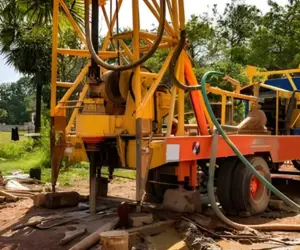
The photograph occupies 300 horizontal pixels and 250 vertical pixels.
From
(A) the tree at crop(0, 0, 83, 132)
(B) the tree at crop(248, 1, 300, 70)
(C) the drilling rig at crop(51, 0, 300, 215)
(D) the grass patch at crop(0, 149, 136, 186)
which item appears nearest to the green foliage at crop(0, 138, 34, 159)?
(D) the grass patch at crop(0, 149, 136, 186)

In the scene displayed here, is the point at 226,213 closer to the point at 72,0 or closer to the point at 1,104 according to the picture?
the point at 72,0

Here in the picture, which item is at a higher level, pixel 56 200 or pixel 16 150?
pixel 16 150

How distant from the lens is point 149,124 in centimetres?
671

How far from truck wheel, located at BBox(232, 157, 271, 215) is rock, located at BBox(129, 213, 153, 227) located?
1.89 meters

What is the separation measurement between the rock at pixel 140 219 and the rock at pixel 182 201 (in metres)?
0.78

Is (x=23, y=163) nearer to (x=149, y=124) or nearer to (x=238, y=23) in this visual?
(x=149, y=124)

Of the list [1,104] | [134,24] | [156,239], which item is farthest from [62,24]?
[1,104]

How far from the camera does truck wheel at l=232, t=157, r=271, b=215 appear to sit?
296 inches

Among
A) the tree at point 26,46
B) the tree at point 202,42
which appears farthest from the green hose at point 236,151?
the tree at point 202,42

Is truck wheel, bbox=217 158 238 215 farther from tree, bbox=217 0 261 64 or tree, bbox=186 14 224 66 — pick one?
tree, bbox=217 0 261 64

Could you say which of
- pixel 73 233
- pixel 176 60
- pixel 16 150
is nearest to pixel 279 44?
pixel 16 150

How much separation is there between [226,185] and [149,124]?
5.92 ft

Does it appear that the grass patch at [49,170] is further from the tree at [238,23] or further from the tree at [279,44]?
the tree at [238,23]

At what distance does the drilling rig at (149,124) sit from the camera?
6348mm
